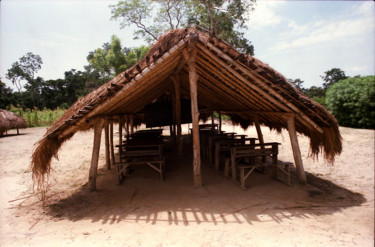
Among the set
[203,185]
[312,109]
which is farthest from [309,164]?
[203,185]

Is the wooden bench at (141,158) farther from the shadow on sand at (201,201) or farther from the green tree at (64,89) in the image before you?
the green tree at (64,89)

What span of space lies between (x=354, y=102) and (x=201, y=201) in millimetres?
15449

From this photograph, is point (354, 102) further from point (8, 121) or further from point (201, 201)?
point (8, 121)

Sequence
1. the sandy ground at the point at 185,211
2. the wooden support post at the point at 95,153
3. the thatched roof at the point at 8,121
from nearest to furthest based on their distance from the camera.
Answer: the sandy ground at the point at 185,211, the wooden support post at the point at 95,153, the thatched roof at the point at 8,121

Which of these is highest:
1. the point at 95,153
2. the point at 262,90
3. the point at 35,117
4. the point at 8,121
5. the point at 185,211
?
the point at 35,117

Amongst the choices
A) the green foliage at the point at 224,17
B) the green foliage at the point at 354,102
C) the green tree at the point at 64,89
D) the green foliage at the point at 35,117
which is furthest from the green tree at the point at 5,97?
the green foliage at the point at 354,102

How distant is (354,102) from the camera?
15336mm

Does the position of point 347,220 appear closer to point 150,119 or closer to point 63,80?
point 150,119

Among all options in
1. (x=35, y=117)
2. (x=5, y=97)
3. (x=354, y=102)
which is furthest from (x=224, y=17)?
(x=5, y=97)

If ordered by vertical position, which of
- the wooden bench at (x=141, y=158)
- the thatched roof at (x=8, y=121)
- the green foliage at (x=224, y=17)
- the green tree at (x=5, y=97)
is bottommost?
the wooden bench at (x=141, y=158)

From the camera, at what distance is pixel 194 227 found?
3664 mm

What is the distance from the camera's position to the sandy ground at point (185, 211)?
334 cm

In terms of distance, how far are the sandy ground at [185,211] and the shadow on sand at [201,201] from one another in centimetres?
2

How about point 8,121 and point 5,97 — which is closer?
point 8,121
